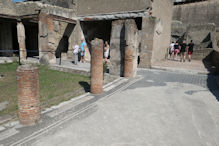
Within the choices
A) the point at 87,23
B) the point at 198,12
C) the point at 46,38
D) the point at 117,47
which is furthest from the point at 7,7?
the point at 198,12

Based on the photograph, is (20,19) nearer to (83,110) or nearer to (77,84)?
(77,84)

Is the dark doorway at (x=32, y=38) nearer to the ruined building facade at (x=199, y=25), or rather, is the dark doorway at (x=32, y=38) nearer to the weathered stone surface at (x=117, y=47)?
the weathered stone surface at (x=117, y=47)

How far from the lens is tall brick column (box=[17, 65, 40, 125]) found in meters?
3.42

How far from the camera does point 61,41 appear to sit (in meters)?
16.0

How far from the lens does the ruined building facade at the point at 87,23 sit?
10347mm

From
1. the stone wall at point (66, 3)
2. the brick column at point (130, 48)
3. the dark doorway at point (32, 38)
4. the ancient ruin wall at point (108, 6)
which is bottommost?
the brick column at point (130, 48)

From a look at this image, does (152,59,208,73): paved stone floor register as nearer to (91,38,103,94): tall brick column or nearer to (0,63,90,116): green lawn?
(0,63,90,116): green lawn

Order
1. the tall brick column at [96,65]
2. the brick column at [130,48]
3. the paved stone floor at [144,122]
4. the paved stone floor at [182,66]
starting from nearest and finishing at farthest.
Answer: the paved stone floor at [144,122], the tall brick column at [96,65], the brick column at [130,48], the paved stone floor at [182,66]

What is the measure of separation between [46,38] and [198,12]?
29.0 metres

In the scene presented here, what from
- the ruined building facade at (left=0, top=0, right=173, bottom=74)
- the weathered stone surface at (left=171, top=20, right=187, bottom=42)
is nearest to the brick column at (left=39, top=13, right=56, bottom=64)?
the ruined building facade at (left=0, top=0, right=173, bottom=74)

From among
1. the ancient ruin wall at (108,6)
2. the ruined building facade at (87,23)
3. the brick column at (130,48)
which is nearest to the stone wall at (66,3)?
the ruined building facade at (87,23)

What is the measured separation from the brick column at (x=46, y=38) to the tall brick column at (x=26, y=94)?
305 inches

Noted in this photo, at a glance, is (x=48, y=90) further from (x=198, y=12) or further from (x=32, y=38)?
(x=198, y=12)

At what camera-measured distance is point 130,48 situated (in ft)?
25.3
